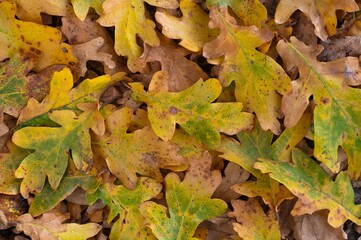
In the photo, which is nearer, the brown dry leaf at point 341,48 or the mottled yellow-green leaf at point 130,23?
the mottled yellow-green leaf at point 130,23

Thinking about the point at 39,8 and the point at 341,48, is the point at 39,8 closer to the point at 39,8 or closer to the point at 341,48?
the point at 39,8

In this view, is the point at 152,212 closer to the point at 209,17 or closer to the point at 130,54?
the point at 130,54

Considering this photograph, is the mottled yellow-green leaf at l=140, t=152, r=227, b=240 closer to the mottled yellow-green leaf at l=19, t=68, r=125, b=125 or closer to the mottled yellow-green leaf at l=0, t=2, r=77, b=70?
the mottled yellow-green leaf at l=19, t=68, r=125, b=125

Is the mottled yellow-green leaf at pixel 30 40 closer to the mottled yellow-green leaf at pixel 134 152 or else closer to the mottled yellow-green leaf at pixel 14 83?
the mottled yellow-green leaf at pixel 14 83

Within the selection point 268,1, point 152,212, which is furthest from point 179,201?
point 268,1

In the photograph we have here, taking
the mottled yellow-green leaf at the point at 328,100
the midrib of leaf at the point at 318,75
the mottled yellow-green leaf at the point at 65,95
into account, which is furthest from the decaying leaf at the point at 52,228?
the midrib of leaf at the point at 318,75

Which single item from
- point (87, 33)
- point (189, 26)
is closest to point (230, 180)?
point (189, 26)
